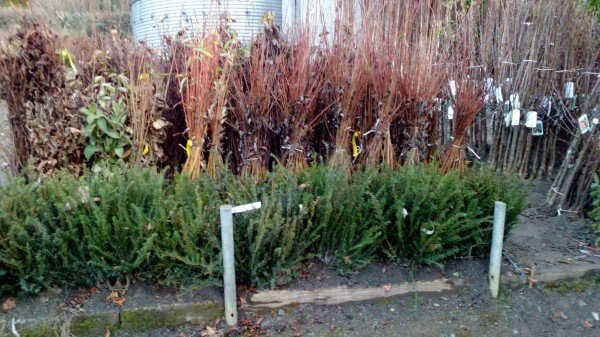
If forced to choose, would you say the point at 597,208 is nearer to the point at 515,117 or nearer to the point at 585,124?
the point at 585,124

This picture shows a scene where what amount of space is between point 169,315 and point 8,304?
0.98m

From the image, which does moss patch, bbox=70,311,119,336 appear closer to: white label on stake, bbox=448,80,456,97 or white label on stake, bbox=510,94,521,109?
white label on stake, bbox=448,80,456,97

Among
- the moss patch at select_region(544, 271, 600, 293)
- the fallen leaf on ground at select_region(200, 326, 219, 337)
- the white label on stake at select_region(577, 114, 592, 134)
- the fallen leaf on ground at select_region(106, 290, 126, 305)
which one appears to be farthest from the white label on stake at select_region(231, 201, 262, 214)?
the white label on stake at select_region(577, 114, 592, 134)

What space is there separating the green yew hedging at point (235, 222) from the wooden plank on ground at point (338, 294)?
109mm

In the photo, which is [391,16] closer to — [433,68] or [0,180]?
[433,68]

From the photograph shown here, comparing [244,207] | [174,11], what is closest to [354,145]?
[244,207]

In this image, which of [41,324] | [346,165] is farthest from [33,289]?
[346,165]

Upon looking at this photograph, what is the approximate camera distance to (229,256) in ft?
9.91

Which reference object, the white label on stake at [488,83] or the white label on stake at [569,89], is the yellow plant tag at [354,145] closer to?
the white label on stake at [488,83]

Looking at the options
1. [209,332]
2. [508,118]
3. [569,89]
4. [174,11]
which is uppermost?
[174,11]

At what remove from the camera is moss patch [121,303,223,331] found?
123 inches

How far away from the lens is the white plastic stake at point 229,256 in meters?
2.96

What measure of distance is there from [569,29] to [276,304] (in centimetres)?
409

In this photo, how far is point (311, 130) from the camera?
4203 mm
